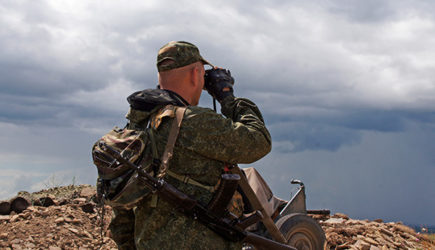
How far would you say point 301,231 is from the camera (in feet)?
20.0

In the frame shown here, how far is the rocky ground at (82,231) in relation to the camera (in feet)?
31.0

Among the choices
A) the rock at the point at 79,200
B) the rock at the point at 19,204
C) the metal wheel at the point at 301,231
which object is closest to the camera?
the metal wheel at the point at 301,231

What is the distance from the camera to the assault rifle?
3.75 metres

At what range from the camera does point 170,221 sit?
389 centimetres

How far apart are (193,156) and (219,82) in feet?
3.09

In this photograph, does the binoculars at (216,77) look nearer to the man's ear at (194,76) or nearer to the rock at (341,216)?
the man's ear at (194,76)

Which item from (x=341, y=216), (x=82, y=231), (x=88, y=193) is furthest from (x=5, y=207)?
(x=341, y=216)

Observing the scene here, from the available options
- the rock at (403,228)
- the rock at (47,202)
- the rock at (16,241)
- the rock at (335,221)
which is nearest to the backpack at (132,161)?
the rock at (16,241)

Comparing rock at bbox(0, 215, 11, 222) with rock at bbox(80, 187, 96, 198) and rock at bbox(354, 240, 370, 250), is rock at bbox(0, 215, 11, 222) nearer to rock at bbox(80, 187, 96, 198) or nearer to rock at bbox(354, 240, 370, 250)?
rock at bbox(80, 187, 96, 198)

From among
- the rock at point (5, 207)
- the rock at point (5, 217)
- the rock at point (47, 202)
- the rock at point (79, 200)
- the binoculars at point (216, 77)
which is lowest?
the rock at point (5, 217)

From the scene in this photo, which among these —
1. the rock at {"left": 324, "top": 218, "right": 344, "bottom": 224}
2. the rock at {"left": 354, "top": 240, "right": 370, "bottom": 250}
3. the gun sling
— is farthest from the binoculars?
the rock at {"left": 324, "top": 218, "right": 344, "bottom": 224}

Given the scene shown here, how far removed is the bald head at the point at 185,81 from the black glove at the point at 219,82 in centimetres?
18

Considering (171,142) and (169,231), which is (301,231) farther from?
(171,142)

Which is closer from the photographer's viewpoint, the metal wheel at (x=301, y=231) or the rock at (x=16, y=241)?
the metal wheel at (x=301, y=231)
